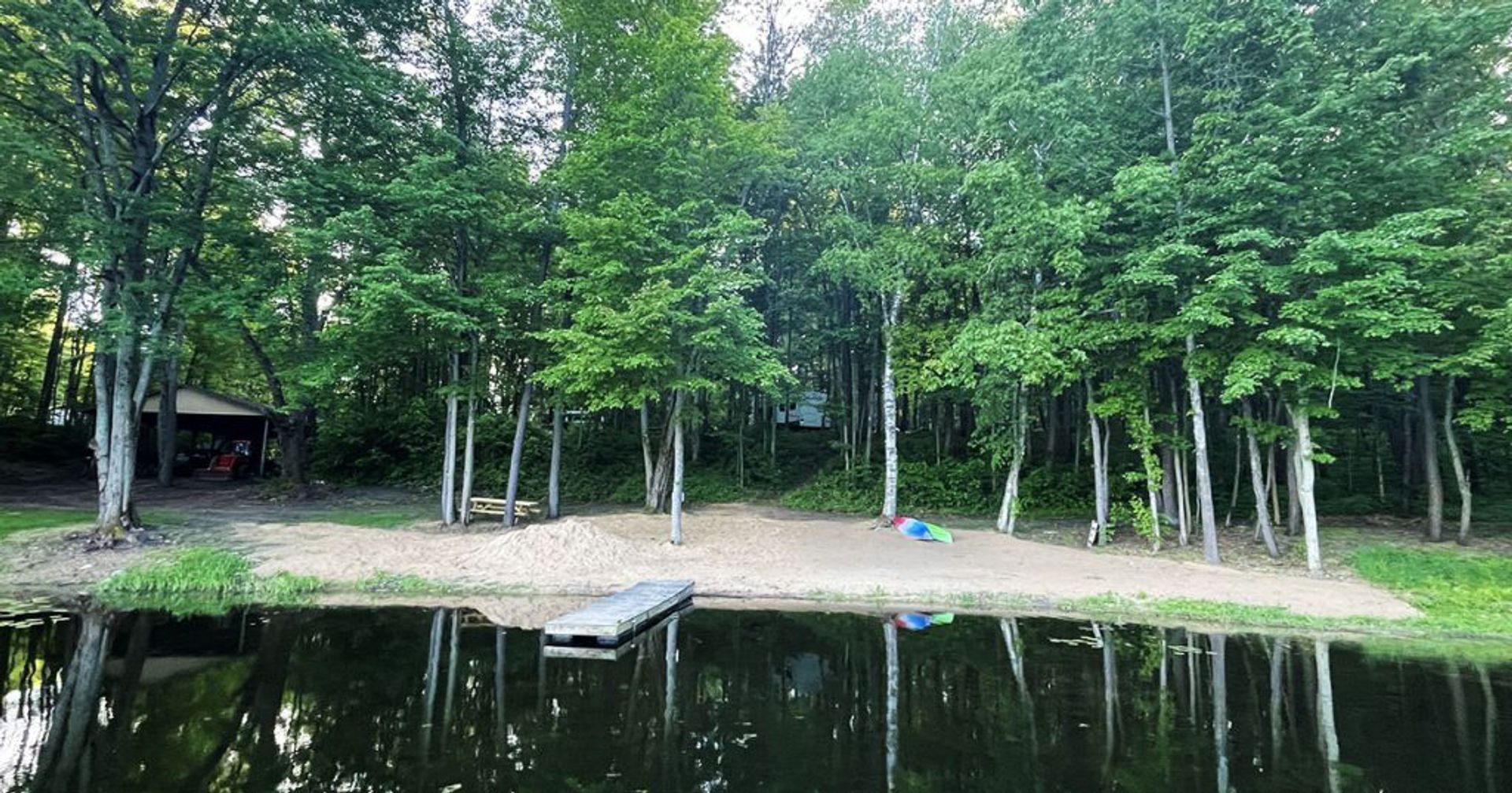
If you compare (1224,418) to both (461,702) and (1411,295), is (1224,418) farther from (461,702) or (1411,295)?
(461,702)

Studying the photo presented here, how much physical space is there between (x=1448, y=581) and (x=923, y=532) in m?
9.10

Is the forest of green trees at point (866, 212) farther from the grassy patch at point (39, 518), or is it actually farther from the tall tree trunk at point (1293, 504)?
the grassy patch at point (39, 518)

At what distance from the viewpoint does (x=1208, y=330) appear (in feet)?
44.8

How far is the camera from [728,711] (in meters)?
6.09

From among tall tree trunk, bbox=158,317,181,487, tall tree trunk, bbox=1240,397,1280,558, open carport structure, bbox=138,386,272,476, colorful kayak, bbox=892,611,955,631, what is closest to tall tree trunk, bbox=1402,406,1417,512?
tall tree trunk, bbox=1240,397,1280,558

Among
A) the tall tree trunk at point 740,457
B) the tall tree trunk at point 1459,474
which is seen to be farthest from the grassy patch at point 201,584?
the tall tree trunk at point 1459,474

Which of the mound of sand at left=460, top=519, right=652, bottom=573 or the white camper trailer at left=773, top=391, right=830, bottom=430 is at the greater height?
the white camper trailer at left=773, top=391, right=830, bottom=430

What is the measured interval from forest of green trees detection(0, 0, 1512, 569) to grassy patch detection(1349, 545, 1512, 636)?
1420 mm

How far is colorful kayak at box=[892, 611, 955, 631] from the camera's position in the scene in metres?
9.30

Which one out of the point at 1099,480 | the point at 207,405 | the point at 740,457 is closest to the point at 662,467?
the point at 740,457

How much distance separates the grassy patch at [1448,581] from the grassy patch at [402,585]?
1458 centimetres

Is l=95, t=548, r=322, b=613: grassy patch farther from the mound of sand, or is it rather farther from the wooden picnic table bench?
the wooden picnic table bench

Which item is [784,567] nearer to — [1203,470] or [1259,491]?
[1203,470]

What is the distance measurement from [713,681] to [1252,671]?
603 centimetres
